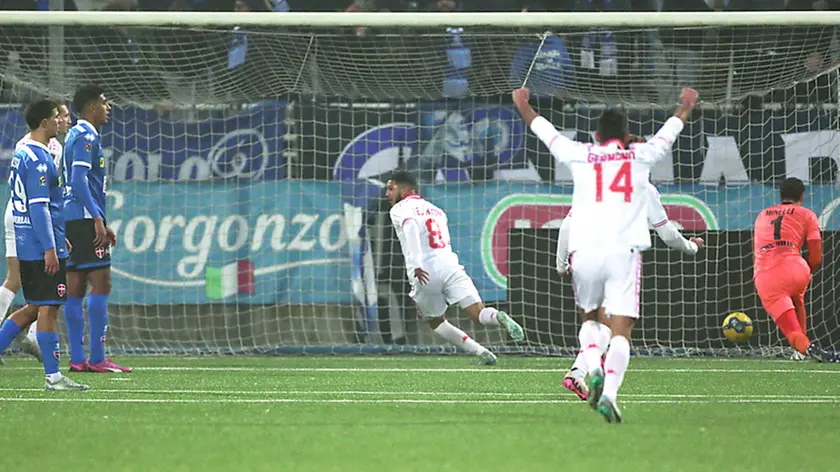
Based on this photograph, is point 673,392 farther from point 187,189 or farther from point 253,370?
point 187,189

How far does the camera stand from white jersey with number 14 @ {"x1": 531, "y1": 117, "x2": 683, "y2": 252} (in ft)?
22.1

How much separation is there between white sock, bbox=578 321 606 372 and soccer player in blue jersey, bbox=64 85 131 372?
13.9 feet

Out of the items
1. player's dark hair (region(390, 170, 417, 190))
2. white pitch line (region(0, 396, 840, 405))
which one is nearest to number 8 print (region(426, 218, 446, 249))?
player's dark hair (region(390, 170, 417, 190))

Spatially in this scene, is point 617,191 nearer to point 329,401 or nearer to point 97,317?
point 329,401

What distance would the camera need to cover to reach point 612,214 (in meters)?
6.73

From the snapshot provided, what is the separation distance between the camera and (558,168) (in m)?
14.1

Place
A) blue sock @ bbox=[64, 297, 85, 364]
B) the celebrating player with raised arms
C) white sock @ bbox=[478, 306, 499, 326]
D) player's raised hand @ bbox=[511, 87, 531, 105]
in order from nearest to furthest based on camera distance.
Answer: player's raised hand @ bbox=[511, 87, 531, 105]
blue sock @ bbox=[64, 297, 85, 364]
white sock @ bbox=[478, 306, 499, 326]
the celebrating player with raised arms

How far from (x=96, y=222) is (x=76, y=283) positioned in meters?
0.74

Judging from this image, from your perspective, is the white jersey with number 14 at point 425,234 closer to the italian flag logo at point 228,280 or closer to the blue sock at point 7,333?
the italian flag logo at point 228,280

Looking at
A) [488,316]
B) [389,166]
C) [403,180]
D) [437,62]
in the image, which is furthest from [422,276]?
[437,62]

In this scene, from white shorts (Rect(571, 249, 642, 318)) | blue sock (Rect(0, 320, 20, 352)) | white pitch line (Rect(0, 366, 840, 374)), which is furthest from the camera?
white pitch line (Rect(0, 366, 840, 374))

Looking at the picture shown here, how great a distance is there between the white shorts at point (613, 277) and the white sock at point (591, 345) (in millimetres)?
303

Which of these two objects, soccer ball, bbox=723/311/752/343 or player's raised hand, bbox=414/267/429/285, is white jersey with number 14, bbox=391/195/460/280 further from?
soccer ball, bbox=723/311/752/343

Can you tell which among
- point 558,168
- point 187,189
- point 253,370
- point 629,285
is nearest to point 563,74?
point 558,168
